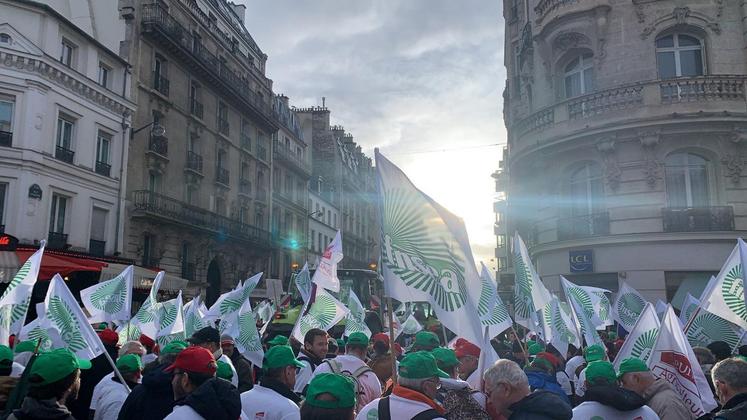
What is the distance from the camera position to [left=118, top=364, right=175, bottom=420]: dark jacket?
165 inches

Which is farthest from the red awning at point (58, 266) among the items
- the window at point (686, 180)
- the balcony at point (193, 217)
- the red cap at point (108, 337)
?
the window at point (686, 180)

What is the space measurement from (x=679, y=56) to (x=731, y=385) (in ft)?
52.5

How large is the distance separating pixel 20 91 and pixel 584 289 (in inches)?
738

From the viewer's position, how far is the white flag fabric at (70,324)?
5.20 meters

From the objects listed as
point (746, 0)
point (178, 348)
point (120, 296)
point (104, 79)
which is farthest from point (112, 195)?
point (746, 0)

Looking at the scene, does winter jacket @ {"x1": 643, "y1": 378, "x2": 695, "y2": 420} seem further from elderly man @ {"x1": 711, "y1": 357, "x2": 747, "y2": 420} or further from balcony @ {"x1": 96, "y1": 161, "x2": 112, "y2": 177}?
balcony @ {"x1": 96, "y1": 161, "x2": 112, "y2": 177}

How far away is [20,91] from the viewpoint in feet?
65.5

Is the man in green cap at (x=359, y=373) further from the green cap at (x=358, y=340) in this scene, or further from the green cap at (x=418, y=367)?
the green cap at (x=418, y=367)

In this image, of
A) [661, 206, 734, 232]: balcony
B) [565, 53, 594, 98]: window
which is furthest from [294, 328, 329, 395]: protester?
[565, 53, 594, 98]: window

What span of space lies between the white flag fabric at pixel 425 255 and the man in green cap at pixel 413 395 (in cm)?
111

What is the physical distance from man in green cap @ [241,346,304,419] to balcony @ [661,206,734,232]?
14801mm

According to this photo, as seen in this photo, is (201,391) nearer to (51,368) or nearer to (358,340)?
(51,368)

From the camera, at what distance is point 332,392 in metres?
3.22

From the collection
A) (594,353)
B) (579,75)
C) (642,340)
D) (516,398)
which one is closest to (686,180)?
(579,75)
